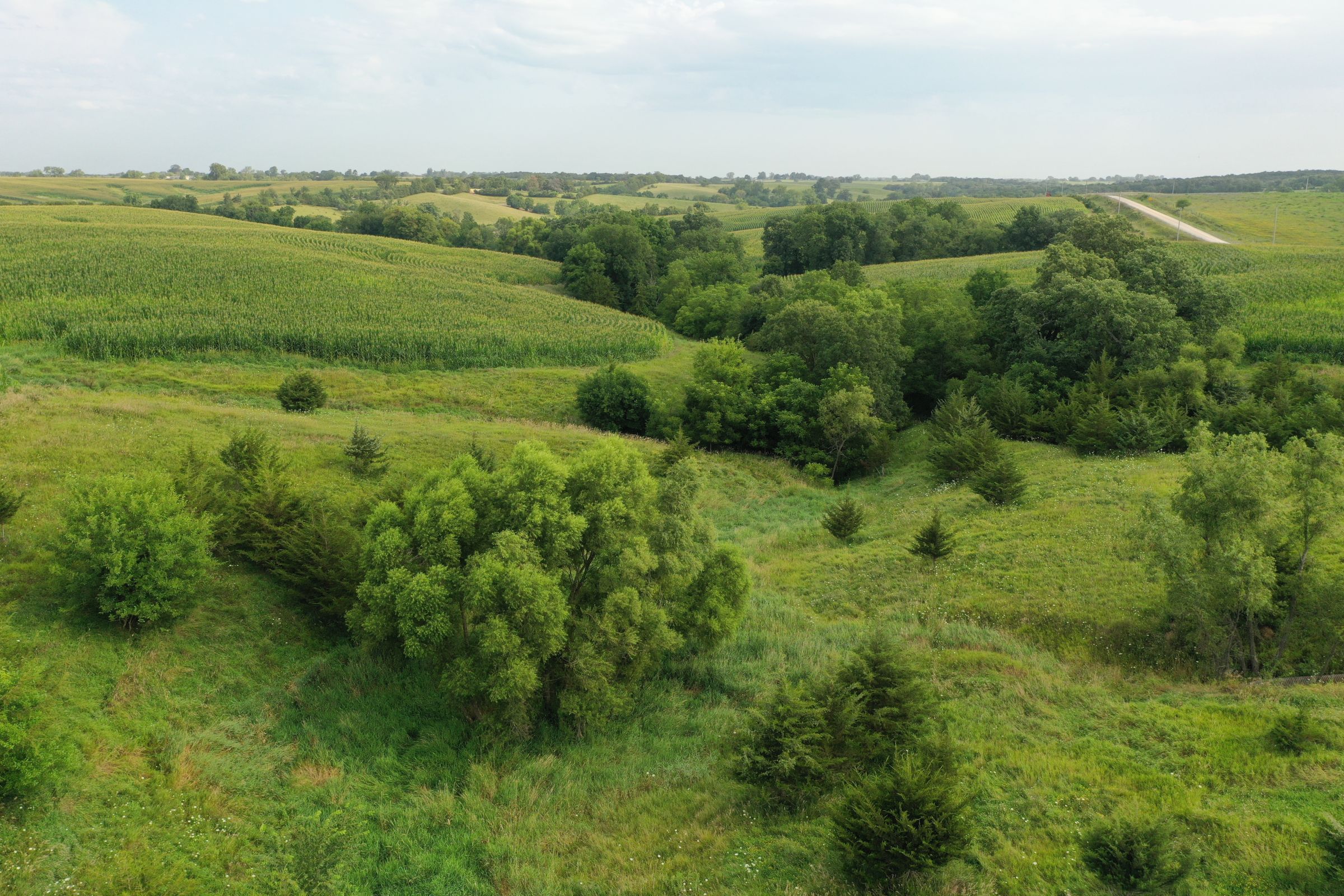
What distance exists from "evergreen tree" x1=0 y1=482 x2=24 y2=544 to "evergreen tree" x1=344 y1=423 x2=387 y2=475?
8291 mm

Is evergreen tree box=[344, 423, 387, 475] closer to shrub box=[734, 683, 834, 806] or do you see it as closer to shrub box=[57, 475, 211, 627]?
shrub box=[57, 475, 211, 627]

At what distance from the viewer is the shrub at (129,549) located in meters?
14.8

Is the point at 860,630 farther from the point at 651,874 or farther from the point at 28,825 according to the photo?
the point at 28,825

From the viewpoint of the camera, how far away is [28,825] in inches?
420

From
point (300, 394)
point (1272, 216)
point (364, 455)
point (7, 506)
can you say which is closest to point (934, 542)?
point (364, 455)

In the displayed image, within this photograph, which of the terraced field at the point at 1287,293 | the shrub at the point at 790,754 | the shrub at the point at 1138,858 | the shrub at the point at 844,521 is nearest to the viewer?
the shrub at the point at 1138,858

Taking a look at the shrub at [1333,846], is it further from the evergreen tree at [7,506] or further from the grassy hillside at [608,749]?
the evergreen tree at [7,506]

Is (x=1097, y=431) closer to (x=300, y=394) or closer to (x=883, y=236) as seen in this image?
(x=300, y=394)

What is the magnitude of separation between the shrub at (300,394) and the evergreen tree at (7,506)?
14.6 meters

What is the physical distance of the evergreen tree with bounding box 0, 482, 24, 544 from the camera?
15.9m

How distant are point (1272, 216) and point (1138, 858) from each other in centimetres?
10815

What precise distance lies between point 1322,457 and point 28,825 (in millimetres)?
22616

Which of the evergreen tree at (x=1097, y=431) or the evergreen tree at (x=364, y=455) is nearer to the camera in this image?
the evergreen tree at (x=364, y=455)

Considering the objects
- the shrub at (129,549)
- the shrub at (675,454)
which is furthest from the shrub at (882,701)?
the shrub at (675,454)
